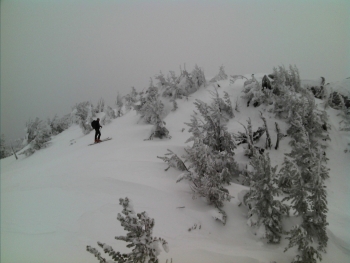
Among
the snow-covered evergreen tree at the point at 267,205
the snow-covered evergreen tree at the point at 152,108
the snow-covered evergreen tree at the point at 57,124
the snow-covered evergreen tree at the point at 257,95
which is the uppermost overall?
the snow-covered evergreen tree at the point at 257,95

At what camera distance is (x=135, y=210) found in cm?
448

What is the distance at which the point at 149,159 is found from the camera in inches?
256

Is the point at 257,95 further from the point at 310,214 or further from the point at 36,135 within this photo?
the point at 36,135

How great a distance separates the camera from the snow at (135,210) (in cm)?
372

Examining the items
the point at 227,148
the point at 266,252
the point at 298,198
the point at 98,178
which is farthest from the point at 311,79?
the point at 98,178

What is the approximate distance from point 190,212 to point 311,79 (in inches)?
439

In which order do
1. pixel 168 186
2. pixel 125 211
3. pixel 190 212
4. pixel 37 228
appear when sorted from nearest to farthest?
pixel 125 211
pixel 37 228
pixel 190 212
pixel 168 186

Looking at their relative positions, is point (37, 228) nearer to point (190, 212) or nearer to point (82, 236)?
point (82, 236)

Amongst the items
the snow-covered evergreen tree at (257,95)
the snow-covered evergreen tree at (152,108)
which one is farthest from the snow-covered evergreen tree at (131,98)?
the snow-covered evergreen tree at (257,95)

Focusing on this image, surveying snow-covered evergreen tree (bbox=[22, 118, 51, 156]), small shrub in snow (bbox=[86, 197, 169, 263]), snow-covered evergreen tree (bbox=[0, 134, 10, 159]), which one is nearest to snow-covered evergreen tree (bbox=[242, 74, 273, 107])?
small shrub in snow (bbox=[86, 197, 169, 263])

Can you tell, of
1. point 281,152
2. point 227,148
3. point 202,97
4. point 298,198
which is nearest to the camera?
point 298,198

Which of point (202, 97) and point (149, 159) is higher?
point (202, 97)

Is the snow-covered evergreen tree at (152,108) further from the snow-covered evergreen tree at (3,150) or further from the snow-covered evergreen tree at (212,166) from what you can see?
the snow-covered evergreen tree at (3,150)

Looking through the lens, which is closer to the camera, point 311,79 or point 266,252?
point 266,252
